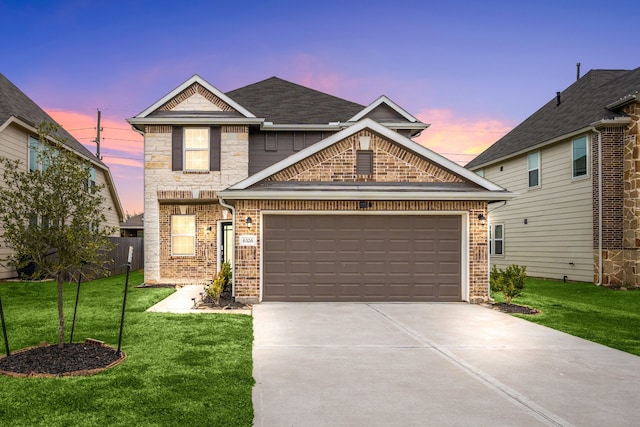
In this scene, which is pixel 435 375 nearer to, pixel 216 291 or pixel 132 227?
pixel 216 291

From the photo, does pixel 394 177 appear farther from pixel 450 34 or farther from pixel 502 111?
pixel 502 111

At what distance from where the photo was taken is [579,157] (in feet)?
60.3

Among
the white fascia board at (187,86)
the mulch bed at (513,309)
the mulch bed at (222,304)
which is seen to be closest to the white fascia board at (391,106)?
the white fascia board at (187,86)

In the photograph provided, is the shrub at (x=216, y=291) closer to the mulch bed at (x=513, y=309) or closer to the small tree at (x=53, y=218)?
the small tree at (x=53, y=218)

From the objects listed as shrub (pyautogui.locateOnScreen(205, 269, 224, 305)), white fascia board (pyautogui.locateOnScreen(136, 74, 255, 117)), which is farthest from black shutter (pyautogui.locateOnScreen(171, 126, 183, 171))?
shrub (pyautogui.locateOnScreen(205, 269, 224, 305))

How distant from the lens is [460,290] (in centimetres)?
1312

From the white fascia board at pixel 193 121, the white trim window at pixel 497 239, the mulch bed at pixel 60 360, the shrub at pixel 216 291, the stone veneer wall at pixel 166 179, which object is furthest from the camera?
the white trim window at pixel 497 239

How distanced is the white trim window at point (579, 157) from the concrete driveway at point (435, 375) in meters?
10.8

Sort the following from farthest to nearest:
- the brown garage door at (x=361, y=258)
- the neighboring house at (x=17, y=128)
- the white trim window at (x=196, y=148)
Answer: the neighboring house at (x=17, y=128) → the white trim window at (x=196, y=148) → the brown garage door at (x=361, y=258)

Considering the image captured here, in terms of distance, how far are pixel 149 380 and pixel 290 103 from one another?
16421 mm

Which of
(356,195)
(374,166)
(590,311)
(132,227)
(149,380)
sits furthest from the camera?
(132,227)

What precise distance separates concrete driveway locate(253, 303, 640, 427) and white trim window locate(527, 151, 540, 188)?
13117mm

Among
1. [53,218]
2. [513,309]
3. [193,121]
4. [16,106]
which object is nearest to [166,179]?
[193,121]

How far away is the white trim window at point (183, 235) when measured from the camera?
17281 mm
